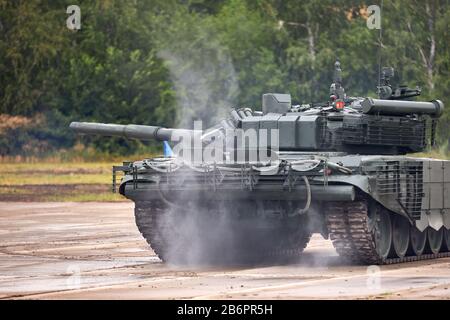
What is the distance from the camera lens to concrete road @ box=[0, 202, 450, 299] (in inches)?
640

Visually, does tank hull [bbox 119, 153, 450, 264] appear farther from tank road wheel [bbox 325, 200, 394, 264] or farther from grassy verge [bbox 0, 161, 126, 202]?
grassy verge [bbox 0, 161, 126, 202]

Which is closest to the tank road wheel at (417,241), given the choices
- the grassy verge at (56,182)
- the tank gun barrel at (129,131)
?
the tank gun barrel at (129,131)

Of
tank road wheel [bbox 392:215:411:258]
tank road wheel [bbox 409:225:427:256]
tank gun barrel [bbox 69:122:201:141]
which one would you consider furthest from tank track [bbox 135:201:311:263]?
tank road wheel [bbox 409:225:427:256]

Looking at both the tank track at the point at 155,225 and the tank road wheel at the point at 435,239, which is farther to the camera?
the tank road wheel at the point at 435,239

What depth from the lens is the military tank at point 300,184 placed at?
19.9m

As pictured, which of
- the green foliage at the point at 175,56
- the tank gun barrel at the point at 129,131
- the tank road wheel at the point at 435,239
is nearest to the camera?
the tank road wheel at the point at 435,239

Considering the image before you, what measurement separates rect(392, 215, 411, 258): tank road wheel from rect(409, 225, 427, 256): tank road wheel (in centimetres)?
20

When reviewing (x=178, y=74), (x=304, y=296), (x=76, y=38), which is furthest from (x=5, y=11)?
(x=304, y=296)

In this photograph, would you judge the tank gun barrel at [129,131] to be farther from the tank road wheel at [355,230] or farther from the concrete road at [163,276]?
the tank road wheel at [355,230]

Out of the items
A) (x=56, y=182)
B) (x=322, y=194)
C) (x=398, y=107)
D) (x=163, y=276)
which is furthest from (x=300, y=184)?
(x=56, y=182)

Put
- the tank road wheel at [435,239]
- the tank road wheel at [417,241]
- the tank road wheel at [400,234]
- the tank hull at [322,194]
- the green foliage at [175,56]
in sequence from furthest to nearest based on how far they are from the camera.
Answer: the green foliage at [175,56] → the tank road wheel at [435,239] → the tank road wheel at [417,241] → the tank road wheel at [400,234] → the tank hull at [322,194]

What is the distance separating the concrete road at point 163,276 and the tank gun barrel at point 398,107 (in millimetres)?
2420

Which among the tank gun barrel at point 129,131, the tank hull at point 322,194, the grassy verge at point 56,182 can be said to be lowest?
the grassy verge at point 56,182
